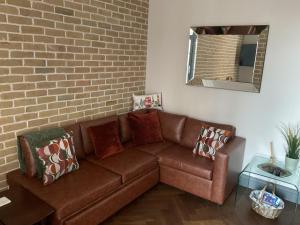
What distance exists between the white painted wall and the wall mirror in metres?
0.08

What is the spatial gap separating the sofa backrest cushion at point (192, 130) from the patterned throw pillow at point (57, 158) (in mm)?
1402

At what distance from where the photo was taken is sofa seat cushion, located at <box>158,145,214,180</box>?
102 inches

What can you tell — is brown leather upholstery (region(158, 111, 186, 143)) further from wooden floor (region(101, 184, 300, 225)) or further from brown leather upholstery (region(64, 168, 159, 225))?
wooden floor (region(101, 184, 300, 225))

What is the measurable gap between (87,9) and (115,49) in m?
0.61

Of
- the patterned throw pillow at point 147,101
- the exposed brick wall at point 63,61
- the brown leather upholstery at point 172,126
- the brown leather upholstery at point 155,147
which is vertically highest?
the exposed brick wall at point 63,61

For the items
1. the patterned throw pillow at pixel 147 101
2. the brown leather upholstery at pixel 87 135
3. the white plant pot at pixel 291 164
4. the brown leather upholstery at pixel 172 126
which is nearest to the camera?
the white plant pot at pixel 291 164

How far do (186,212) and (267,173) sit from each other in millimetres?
909

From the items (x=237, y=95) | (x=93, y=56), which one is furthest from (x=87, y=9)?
(x=237, y=95)

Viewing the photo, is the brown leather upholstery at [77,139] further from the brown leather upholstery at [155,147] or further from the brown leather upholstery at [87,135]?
the brown leather upholstery at [155,147]

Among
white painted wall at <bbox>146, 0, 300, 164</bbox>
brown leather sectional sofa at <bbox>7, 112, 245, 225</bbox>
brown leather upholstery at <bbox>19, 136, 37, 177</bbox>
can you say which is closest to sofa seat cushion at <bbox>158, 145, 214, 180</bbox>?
brown leather sectional sofa at <bbox>7, 112, 245, 225</bbox>

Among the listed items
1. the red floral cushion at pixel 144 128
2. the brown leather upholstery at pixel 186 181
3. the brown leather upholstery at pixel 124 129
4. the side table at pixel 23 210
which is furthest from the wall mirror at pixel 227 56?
the side table at pixel 23 210

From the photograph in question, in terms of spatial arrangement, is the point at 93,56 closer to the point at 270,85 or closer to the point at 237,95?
the point at 237,95

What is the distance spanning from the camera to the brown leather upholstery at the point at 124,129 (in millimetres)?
3119

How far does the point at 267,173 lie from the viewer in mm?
2494
